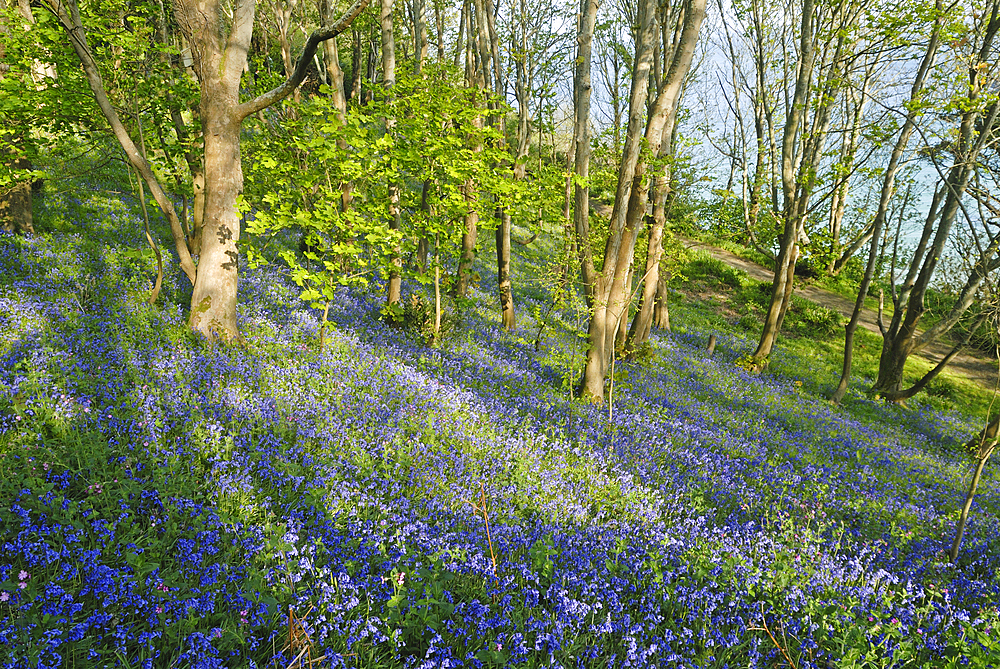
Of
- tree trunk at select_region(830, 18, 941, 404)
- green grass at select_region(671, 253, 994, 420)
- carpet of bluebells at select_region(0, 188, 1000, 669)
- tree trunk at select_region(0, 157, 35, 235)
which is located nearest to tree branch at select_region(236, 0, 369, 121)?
carpet of bluebells at select_region(0, 188, 1000, 669)

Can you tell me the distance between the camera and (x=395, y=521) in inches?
142

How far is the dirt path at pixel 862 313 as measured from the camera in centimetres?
1761

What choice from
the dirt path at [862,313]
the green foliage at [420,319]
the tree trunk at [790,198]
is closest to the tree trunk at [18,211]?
the green foliage at [420,319]

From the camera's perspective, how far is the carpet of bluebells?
2609 mm

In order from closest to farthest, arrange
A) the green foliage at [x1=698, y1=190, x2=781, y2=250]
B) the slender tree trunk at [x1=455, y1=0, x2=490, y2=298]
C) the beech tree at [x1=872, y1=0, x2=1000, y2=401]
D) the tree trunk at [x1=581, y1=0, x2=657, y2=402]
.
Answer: the tree trunk at [x1=581, y1=0, x2=657, y2=402] → the beech tree at [x1=872, y1=0, x2=1000, y2=401] → the slender tree trunk at [x1=455, y1=0, x2=490, y2=298] → the green foliage at [x1=698, y1=190, x2=781, y2=250]

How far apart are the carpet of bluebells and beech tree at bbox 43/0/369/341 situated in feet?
2.27

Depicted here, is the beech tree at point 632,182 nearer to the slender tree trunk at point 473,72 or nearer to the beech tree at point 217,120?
the slender tree trunk at point 473,72

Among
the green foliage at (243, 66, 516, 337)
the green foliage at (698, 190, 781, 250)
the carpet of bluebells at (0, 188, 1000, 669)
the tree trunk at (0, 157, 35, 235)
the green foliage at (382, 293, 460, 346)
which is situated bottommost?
the carpet of bluebells at (0, 188, 1000, 669)

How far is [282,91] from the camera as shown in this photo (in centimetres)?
596

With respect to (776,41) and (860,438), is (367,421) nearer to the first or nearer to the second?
(860,438)

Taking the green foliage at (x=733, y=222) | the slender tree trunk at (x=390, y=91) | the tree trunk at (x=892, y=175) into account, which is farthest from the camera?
the green foliage at (x=733, y=222)

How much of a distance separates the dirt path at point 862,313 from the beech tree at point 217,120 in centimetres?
1180

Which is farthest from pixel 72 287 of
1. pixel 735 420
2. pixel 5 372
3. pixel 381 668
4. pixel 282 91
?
pixel 735 420

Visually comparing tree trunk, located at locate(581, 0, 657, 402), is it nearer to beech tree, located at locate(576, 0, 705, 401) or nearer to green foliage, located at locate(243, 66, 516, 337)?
beech tree, located at locate(576, 0, 705, 401)
